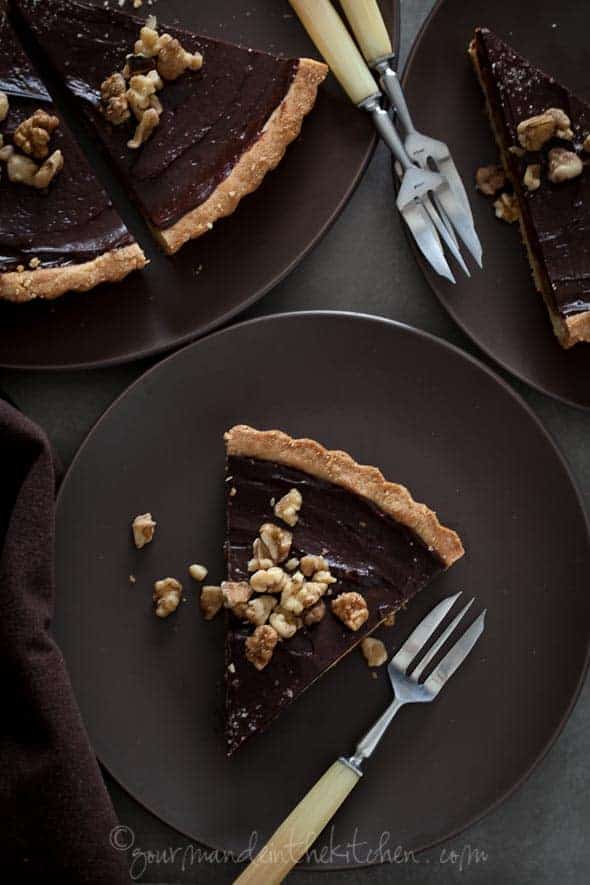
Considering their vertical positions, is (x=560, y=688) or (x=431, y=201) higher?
(x=431, y=201)

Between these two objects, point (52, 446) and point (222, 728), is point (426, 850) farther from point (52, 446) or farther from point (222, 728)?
point (52, 446)

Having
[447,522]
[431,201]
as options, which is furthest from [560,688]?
[431,201]

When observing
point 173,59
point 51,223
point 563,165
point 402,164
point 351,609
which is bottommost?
point 351,609

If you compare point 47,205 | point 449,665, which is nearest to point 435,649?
point 449,665

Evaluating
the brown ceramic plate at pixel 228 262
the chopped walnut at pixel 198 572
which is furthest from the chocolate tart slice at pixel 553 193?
the chopped walnut at pixel 198 572

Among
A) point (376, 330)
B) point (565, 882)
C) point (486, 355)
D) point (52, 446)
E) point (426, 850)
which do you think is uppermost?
point (52, 446)

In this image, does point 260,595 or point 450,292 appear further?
point 450,292

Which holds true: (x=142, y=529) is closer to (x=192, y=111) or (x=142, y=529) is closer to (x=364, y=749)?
(x=364, y=749)

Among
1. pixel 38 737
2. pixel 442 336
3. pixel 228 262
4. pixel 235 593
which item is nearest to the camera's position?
pixel 38 737
